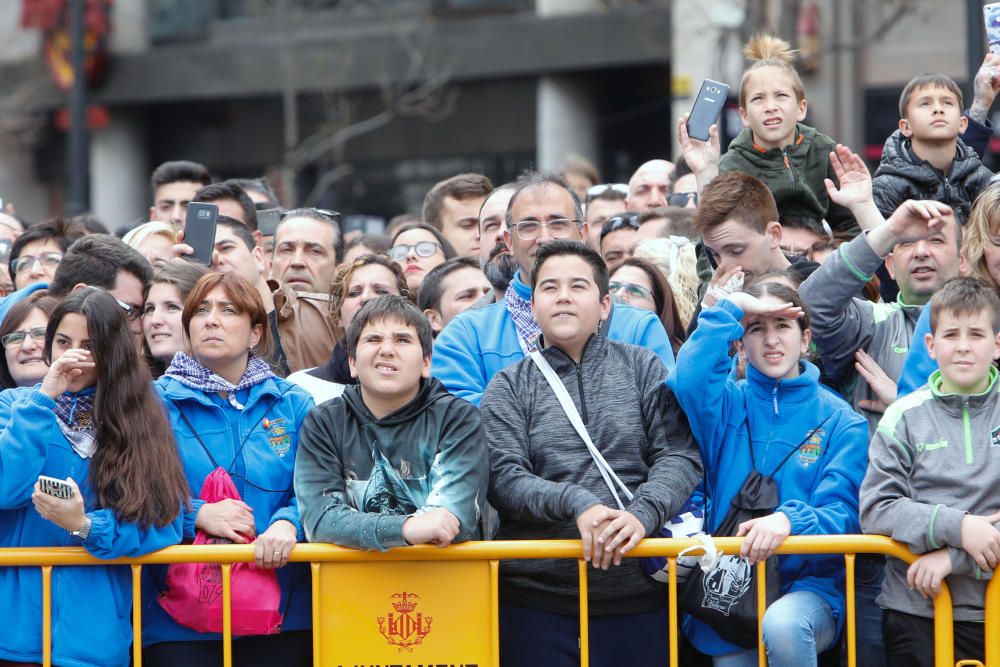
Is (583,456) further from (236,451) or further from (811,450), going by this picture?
(236,451)

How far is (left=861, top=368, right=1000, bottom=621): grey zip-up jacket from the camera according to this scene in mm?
4645

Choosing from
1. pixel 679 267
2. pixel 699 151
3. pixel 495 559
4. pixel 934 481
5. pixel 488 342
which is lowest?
pixel 495 559

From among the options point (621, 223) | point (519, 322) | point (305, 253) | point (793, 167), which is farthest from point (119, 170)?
point (519, 322)

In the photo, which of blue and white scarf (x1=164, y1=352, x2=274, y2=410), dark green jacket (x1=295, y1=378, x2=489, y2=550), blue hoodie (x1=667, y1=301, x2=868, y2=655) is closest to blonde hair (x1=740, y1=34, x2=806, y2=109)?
blue hoodie (x1=667, y1=301, x2=868, y2=655)

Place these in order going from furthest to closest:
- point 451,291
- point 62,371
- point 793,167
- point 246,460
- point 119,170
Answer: point 119,170
point 793,167
point 451,291
point 246,460
point 62,371

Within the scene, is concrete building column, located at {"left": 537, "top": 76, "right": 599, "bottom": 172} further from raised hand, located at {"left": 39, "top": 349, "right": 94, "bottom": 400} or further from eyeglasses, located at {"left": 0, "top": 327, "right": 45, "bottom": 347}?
raised hand, located at {"left": 39, "top": 349, "right": 94, "bottom": 400}

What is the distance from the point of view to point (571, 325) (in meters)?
5.07

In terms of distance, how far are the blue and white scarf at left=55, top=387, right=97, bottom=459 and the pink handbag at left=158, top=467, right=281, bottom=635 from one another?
0.51 m

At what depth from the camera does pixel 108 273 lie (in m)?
5.91

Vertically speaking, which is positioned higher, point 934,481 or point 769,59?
point 769,59

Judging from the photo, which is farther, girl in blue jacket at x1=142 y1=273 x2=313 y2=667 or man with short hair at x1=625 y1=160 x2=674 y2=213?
man with short hair at x1=625 y1=160 x2=674 y2=213

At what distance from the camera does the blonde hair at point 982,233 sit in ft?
17.6

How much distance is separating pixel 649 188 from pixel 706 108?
1837 mm

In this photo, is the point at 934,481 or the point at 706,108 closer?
the point at 934,481
